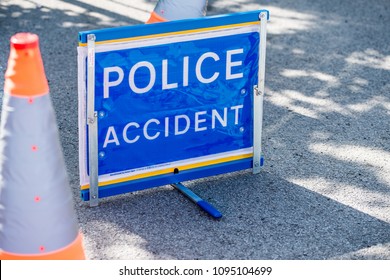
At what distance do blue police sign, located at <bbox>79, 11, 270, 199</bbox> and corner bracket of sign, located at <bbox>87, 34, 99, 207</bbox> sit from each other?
0.10ft

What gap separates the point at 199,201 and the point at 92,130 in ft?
3.03

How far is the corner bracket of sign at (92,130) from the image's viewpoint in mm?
5414

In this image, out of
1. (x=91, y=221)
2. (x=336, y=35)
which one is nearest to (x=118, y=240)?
(x=91, y=221)

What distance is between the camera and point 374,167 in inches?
258

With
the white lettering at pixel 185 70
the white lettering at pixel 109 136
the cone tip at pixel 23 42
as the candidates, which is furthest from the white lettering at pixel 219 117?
the cone tip at pixel 23 42

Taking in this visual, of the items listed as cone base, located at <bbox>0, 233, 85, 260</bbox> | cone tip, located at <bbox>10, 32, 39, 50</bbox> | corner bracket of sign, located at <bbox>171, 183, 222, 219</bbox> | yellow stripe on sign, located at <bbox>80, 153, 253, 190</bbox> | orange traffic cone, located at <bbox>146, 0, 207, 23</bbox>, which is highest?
cone tip, located at <bbox>10, 32, 39, 50</bbox>

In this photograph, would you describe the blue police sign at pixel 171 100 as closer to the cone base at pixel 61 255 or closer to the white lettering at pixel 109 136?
the white lettering at pixel 109 136

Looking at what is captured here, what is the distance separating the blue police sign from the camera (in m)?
5.60

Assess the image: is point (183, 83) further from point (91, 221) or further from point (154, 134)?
point (91, 221)

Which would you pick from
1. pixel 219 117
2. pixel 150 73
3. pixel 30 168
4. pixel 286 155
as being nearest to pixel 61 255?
pixel 30 168

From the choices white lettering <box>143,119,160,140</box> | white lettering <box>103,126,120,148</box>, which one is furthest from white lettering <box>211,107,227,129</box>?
white lettering <box>103,126,120,148</box>

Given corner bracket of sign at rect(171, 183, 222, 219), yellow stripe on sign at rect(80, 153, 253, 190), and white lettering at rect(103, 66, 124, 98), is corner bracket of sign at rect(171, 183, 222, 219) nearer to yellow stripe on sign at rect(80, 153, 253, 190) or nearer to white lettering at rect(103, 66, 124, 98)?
yellow stripe on sign at rect(80, 153, 253, 190)

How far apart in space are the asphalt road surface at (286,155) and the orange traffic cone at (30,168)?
0.75 meters

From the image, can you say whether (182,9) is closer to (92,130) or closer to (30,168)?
(92,130)
